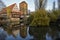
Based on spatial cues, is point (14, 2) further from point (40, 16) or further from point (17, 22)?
point (40, 16)

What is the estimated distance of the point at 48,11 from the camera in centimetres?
1501

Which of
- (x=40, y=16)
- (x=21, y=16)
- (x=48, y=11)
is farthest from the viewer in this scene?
(x=21, y=16)

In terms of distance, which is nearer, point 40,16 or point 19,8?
point 40,16

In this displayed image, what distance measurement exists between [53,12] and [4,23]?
3925 millimetres

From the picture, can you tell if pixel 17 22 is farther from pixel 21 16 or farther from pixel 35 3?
pixel 35 3

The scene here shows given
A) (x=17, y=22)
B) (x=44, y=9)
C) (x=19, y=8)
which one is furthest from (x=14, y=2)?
(x=44, y=9)

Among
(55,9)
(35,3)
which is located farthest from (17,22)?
(55,9)

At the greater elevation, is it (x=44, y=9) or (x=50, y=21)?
(x=44, y=9)

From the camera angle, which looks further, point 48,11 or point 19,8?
point 19,8

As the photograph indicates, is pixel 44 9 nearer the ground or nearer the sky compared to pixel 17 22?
nearer the sky

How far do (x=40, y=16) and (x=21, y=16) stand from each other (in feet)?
8.69

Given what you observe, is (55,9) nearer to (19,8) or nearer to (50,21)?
(50,21)

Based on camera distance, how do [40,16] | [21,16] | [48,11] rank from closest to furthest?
[40,16]
[48,11]
[21,16]

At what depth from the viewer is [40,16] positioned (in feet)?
45.8
